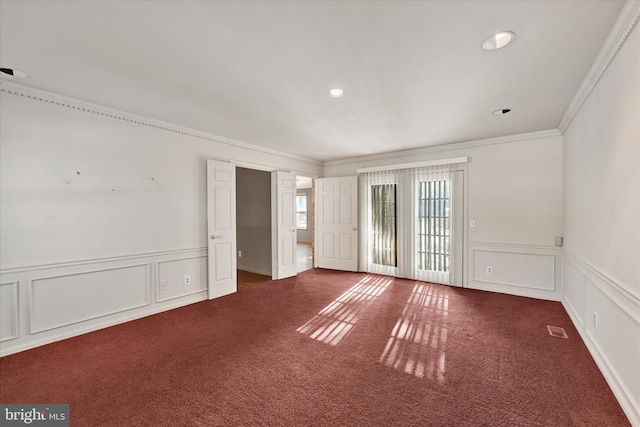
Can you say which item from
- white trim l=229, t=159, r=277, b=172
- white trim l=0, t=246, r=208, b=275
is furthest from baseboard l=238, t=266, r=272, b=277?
white trim l=229, t=159, r=277, b=172

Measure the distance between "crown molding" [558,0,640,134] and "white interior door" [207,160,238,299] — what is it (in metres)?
4.26

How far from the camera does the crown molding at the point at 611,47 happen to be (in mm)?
1576

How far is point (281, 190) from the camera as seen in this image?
17.4 ft

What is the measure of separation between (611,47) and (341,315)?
3413 millimetres

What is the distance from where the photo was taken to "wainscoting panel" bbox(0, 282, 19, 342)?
2510mm

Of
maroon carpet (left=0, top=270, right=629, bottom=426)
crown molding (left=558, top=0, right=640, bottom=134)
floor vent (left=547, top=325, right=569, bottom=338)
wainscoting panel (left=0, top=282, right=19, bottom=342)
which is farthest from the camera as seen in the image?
floor vent (left=547, top=325, right=569, bottom=338)

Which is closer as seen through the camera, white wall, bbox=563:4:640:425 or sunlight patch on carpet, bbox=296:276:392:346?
white wall, bbox=563:4:640:425

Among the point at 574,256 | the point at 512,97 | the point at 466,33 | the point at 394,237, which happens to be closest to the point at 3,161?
the point at 466,33

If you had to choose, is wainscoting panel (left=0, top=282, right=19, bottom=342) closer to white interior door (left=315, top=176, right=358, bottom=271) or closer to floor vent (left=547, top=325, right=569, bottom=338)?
white interior door (left=315, top=176, right=358, bottom=271)

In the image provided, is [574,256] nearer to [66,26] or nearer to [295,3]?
[295,3]

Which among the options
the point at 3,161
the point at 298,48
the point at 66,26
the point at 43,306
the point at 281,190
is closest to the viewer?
the point at 66,26

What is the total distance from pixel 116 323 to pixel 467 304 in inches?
179

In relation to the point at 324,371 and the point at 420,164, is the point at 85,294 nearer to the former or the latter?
the point at 324,371
